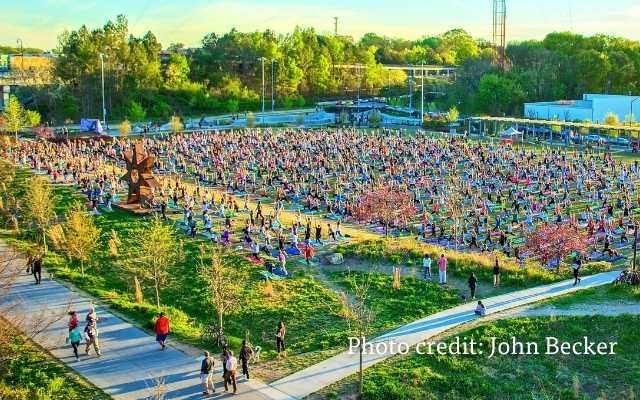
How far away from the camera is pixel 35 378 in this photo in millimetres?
13625

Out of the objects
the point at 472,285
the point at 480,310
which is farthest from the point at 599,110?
the point at 480,310

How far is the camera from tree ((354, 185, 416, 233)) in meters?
29.7

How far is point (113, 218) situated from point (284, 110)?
63959mm

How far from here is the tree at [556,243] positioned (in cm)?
2275

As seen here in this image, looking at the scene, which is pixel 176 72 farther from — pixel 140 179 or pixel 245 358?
pixel 245 358

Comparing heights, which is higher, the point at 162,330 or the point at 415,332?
the point at 162,330

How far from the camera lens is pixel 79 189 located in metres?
37.6

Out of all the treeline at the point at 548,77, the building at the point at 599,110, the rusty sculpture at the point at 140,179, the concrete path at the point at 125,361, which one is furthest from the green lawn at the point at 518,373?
the treeline at the point at 548,77

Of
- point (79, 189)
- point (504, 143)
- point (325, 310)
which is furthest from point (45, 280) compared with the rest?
point (504, 143)

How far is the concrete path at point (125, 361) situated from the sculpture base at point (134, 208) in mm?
12919

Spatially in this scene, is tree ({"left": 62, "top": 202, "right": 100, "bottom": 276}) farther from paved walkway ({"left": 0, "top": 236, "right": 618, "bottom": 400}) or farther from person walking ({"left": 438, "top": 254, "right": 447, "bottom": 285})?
person walking ({"left": 438, "top": 254, "right": 447, "bottom": 285})

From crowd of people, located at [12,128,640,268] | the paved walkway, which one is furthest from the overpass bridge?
the paved walkway

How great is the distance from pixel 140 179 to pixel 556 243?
60.0 ft

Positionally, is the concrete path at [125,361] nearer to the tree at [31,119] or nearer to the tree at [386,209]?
the tree at [386,209]
